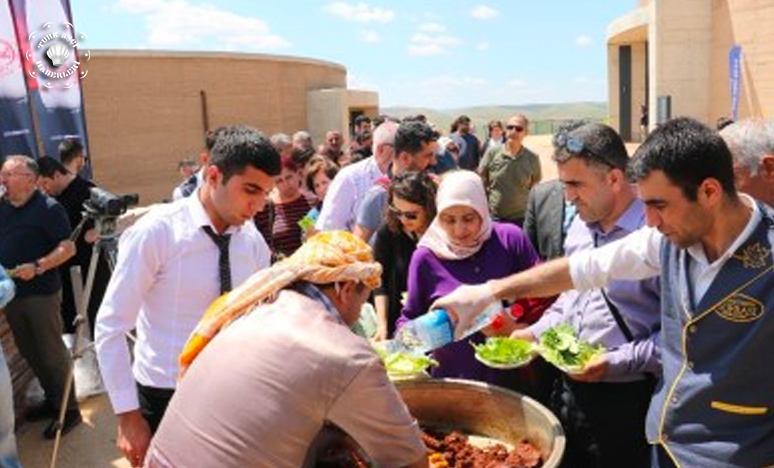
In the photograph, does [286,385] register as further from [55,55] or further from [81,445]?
[55,55]

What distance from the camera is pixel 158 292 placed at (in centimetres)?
257

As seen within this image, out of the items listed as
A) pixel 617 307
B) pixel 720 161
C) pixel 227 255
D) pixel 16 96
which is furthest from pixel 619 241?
pixel 16 96

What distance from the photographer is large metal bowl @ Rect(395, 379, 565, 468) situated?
2.22 meters

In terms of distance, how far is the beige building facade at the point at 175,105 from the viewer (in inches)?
745

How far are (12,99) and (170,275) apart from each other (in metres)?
9.71

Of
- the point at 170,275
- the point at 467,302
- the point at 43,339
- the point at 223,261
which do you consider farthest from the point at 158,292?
the point at 43,339

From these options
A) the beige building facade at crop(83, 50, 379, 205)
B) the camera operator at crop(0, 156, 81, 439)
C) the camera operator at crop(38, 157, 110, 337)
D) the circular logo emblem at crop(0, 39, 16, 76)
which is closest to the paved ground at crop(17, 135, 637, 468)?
the camera operator at crop(0, 156, 81, 439)

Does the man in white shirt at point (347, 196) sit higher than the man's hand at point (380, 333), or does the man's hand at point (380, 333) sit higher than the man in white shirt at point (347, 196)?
the man in white shirt at point (347, 196)

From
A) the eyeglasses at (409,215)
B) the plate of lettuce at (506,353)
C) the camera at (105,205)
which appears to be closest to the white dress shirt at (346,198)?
the eyeglasses at (409,215)

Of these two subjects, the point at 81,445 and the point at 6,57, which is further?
the point at 6,57

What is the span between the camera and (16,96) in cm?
1070

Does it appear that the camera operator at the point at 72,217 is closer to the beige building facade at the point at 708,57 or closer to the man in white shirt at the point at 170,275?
the man in white shirt at the point at 170,275

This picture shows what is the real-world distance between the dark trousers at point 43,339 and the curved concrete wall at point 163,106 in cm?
1492

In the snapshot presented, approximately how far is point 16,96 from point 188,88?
399 inches
